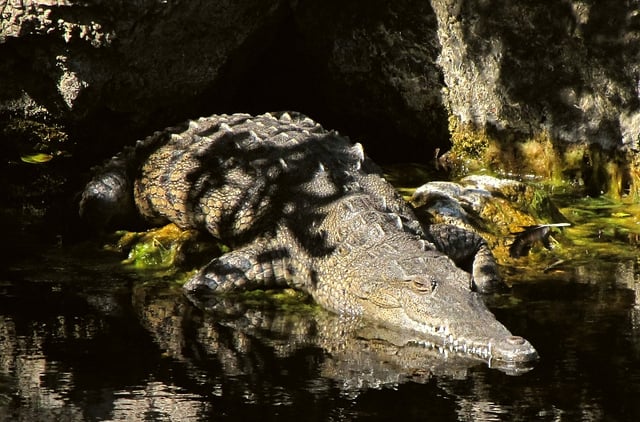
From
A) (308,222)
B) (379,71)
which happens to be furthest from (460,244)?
(379,71)

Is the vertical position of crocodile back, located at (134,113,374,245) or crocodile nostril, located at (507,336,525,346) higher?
crocodile back, located at (134,113,374,245)

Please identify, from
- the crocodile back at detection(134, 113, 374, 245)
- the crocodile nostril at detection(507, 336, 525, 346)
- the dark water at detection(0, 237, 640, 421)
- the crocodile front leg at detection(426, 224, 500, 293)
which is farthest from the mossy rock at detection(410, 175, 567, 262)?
the crocodile nostril at detection(507, 336, 525, 346)

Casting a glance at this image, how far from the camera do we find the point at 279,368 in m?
5.37

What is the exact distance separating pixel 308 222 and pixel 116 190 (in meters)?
1.75

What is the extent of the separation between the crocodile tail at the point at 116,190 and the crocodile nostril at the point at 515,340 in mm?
3556

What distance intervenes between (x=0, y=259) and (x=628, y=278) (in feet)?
13.5

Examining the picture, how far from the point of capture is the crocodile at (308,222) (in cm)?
621

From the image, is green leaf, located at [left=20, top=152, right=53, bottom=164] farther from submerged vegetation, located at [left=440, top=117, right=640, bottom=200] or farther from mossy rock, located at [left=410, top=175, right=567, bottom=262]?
submerged vegetation, located at [left=440, top=117, right=640, bottom=200]

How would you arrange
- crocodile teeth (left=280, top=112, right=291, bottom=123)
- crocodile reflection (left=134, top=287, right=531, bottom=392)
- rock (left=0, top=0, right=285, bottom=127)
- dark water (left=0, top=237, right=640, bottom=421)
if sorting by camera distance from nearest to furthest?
dark water (left=0, top=237, right=640, bottom=421)
crocodile reflection (left=134, top=287, right=531, bottom=392)
rock (left=0, top=0, right=285, bottom=127)
crocodile teeth (left=280, top=112, right=291, bottom=123)

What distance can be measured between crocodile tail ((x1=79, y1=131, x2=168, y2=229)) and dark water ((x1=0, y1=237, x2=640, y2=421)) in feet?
2.95

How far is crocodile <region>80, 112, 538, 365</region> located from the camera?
621 centimetres

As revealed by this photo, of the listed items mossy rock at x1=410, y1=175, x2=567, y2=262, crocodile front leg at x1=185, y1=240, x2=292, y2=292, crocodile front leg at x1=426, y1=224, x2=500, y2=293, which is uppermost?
mossy rock at x1=410, y1=175, x2=567, y2=262

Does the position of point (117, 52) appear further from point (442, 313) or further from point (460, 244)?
point (442, 313)

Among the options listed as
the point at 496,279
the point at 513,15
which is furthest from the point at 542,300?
the point at 513,15
